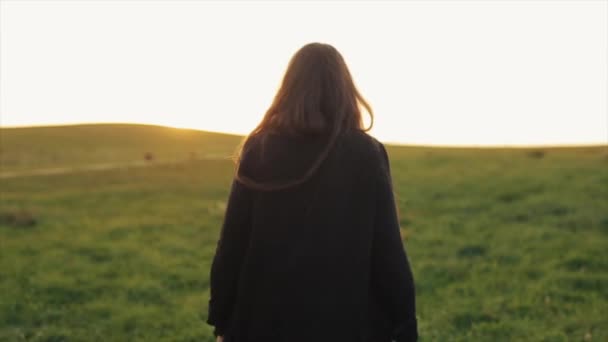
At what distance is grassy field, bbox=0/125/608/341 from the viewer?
971 cm

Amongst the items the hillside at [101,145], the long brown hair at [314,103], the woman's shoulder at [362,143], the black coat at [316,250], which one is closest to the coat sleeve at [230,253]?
the black coat at [316,250]

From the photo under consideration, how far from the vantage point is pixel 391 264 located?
4.27 meters

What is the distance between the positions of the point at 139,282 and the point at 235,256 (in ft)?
26.0

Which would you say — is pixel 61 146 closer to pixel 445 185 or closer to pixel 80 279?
pixel 445 185

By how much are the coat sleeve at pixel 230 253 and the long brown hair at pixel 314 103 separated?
0.46 ft

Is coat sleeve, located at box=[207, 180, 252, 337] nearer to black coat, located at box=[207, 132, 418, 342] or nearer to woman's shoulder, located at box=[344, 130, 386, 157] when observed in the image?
black coat, located at box=[207, 132, 418, 342]

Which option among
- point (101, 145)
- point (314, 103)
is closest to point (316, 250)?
point (314, 103)

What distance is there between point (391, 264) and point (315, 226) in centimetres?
50

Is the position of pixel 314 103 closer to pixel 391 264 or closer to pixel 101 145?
pixel 391 264

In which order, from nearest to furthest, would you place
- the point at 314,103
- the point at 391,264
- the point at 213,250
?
the point at 314,103 → the point at 391,264 → the point at 213,250

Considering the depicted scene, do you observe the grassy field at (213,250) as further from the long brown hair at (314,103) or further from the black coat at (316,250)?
the long brown hair at (314,103)

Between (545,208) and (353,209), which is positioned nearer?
(353,209)

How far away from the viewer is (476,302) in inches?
410

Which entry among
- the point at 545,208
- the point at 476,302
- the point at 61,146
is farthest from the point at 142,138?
the point at 476,302
